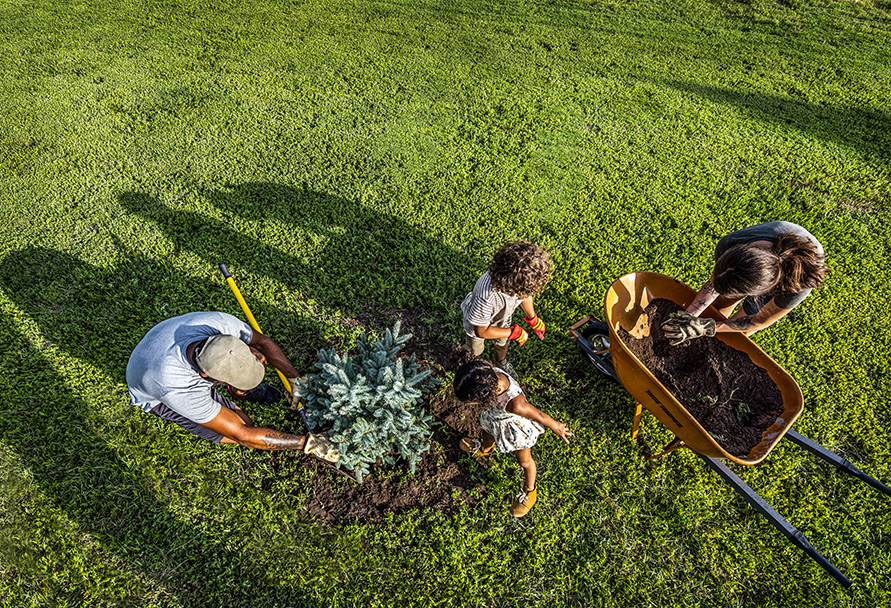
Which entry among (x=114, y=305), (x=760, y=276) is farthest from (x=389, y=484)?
(x=114, y=305)

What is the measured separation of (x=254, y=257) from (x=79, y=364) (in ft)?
7.18

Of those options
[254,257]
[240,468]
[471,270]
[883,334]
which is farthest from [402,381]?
[883,334]

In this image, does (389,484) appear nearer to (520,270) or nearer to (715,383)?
(520,270)

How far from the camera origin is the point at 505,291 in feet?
11.5

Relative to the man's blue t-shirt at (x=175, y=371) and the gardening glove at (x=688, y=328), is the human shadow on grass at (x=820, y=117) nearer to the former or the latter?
the gardening glove at (x=688, y=328)

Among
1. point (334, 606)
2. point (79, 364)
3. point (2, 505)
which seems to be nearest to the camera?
point (334, 606)

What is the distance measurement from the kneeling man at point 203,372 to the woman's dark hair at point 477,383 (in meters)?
1.37

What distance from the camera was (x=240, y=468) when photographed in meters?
4.07

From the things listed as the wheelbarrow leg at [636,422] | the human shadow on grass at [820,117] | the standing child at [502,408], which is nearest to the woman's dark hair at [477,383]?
the standing child at [502,408]

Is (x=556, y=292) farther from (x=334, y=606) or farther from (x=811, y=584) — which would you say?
(x=334, y=606)

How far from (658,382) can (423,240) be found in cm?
362

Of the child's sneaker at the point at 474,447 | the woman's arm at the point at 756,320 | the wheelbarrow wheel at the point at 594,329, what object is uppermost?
the woman's arm at the point at 756,320

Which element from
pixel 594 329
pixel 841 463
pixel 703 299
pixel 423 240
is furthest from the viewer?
pixel 423 240

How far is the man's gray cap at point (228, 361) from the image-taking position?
2979 millimetres
